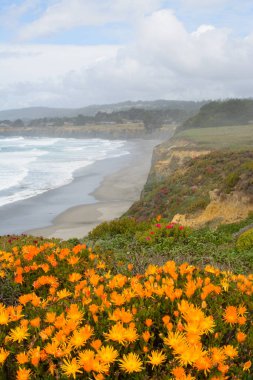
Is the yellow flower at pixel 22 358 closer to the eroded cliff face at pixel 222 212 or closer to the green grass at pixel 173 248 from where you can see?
the green grass at pixel 173 248

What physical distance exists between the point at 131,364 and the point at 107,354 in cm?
17

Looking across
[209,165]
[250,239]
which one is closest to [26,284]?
[250,239]

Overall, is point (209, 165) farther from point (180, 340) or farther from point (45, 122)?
point (45, 122)

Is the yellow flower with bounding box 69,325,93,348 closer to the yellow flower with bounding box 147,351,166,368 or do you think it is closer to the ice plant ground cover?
the ice plant ground cover

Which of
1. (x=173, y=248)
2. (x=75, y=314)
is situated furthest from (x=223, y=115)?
(x=75, y=314)

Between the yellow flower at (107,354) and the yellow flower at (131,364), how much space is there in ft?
0.19

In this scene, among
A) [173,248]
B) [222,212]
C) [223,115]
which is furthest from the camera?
[223,115]

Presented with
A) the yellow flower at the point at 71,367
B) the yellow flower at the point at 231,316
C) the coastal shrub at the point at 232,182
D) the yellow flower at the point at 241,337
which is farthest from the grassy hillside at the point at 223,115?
the yellow flower at the point at 71,367

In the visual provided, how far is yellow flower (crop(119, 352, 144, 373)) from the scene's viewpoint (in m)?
2.41

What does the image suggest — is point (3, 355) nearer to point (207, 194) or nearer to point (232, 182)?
point (232, 182)

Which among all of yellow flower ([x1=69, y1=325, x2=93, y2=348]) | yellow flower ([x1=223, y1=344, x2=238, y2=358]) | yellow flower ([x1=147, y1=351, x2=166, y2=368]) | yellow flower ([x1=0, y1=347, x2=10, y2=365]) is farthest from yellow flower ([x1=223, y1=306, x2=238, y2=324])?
yellow flower ([x1=0, y1=347, x2=10, y2=365])

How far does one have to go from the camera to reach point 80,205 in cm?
3012

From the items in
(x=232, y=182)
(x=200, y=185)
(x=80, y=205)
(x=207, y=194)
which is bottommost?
(x=80, y=205)

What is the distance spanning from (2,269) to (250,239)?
18.7 feet
